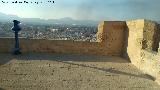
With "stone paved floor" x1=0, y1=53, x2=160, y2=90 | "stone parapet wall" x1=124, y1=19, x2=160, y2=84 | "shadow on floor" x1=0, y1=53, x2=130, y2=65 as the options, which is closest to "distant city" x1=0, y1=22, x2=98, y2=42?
"shadow on floor" x1=0, y1=53, x2=130, y2=65

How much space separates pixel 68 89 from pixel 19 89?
4.72ft

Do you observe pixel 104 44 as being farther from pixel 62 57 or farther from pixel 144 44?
pixel 144 44

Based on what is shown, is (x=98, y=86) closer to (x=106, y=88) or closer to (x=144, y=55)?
(x=106, y=88)

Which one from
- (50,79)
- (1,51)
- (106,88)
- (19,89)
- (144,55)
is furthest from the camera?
(1,51)

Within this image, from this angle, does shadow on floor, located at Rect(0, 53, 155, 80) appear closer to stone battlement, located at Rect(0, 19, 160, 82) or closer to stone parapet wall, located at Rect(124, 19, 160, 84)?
stone battlement, located at Rect(0, 19, 160, 82)

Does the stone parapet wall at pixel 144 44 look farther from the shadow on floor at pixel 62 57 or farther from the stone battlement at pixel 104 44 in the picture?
the shadow on floor at pixel 62 57

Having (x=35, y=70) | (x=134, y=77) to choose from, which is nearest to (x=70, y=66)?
(x=35, y=70)

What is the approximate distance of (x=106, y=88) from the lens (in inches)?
377

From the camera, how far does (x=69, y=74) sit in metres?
11.1

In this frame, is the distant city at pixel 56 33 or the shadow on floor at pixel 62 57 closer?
the shadow on floor at pixel 62 57

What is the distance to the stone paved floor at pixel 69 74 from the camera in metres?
9.66

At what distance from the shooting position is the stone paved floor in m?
9.66

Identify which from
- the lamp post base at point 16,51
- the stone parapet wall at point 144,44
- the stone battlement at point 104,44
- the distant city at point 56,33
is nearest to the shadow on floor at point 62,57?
the lamp post base at point 16,51

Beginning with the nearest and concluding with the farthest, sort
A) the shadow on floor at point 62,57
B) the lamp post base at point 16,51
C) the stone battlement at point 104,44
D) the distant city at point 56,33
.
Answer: the shadow on floor at point 62,57, the stone battlement at point 104,44, the lamp post base at point 16,51, the distant city at point 56,33
